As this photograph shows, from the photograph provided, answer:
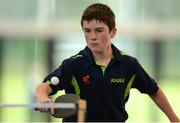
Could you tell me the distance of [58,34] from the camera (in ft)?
28.6

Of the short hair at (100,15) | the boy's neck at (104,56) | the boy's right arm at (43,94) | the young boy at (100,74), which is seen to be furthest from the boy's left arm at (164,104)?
the boy's right arm at (43,94)

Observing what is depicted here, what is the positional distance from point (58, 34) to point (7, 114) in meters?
1.29

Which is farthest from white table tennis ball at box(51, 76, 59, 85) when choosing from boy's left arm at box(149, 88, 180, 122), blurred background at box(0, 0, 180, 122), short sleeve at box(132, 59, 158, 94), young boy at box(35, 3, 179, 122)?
blurred background at box(0, 0, 180, 122)

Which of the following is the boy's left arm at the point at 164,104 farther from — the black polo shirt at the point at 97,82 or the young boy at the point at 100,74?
the black polo shirt at the point at 97,82

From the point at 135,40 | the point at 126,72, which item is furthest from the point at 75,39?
the point at 126,72

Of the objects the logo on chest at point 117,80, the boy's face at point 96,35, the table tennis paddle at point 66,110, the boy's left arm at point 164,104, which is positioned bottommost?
the boy's left arm at point 164,104

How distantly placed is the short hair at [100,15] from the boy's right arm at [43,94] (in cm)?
33

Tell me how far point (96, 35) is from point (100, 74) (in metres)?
0.23

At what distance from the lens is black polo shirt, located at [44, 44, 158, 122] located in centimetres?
281

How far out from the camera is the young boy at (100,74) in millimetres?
2764

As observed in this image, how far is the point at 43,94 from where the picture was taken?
2.57 m

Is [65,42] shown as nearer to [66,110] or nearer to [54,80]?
[54,80]

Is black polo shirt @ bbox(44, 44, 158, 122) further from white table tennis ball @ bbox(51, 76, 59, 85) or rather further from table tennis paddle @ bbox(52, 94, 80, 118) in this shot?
table tennis paddle @ bbox(52, 94, 80, 118)

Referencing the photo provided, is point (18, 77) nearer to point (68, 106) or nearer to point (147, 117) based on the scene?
point (147, 117)
